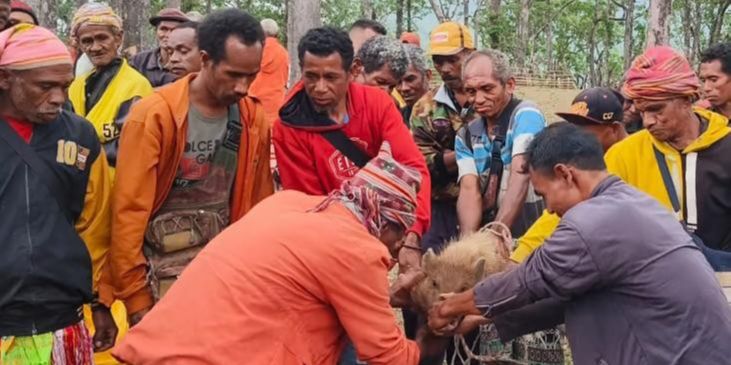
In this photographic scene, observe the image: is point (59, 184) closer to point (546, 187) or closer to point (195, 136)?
point (195, 136)

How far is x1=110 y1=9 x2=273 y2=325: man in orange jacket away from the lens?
3.72 m

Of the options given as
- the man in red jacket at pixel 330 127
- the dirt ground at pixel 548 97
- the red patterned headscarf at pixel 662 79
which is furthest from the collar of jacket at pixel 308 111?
the dirt ground at pixel 548 97

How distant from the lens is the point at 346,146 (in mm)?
4215

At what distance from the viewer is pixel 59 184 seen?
3.46 metres

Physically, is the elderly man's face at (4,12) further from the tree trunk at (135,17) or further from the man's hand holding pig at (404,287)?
the tree trunk at (135,17)

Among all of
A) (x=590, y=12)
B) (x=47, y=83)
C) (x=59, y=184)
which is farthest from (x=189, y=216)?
(x=590, y=12)

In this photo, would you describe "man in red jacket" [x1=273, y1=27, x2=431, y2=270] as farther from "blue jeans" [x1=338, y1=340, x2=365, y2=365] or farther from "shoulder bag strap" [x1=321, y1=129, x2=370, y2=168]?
"blue jeans" [x1=338, y1=340, x2=365, y2=365]

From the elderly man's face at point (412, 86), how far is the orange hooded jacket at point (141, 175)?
223 cm

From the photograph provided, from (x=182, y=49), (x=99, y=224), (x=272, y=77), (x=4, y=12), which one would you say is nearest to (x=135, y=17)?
(x=272, y=77)

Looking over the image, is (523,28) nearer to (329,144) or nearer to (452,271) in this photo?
(329,144)

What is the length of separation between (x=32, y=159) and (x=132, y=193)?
1.53 feet

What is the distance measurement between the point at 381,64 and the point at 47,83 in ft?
8.41

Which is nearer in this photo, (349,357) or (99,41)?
(349,357)

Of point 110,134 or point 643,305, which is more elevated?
point 110,134
